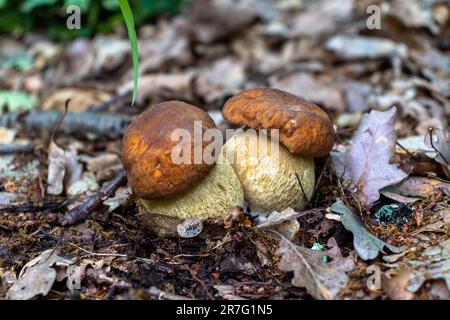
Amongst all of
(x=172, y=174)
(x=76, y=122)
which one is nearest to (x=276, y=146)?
(x=172, y=174)

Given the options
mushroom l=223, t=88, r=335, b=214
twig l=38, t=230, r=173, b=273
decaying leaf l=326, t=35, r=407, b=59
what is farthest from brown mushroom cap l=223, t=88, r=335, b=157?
decaying leaf l=326, t=35, r=407, b=59

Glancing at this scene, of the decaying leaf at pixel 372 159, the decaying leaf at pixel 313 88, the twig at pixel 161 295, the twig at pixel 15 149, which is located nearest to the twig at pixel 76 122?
the twig at pixel 15 149

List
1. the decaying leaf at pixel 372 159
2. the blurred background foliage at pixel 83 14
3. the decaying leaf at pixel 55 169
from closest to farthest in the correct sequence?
1. the decaying leaf at pixel 372 159
2. the decaying leaf at pixel 55 169
3. the blurred background foliage at pixel 83 14

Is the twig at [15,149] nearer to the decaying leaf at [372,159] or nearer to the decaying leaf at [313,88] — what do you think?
the decaying leaf at [372,159]

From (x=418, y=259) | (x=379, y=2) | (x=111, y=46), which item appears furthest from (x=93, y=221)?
(x=379, y=2)

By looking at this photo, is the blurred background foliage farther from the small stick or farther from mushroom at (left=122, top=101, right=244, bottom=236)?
mushroom at (left=122, top=101, right=244, bottom=236)
